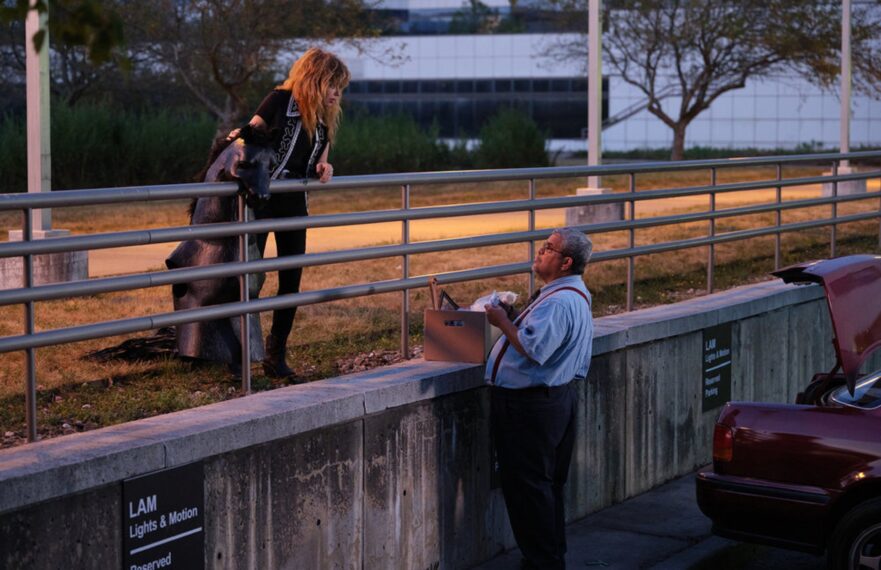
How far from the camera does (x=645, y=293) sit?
472 inches

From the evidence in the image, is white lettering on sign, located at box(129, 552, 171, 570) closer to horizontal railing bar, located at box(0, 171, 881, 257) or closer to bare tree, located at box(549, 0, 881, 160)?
horizontal railing bar, located at box(0, 171, 881, 257)

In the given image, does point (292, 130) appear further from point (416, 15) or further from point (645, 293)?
point (416, 15)

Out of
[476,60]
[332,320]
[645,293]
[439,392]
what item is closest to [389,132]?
[645,293]

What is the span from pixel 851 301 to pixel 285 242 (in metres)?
Result: 2.87

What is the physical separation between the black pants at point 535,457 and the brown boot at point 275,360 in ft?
3.93

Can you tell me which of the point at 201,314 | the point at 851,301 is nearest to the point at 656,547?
the point at 851,301

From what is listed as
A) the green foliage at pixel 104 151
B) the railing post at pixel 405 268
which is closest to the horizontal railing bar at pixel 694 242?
the railing post at pixel 405 268

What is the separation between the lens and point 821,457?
22.4 feet

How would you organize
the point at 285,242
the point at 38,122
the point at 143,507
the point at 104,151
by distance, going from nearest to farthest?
the point at 143,507 < the point at 285,242 < the point at 38,122 < the point at 104,151

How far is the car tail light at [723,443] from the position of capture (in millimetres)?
7168

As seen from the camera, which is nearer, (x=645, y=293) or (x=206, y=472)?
(x=206, y=472)

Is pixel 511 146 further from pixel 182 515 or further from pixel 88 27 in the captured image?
pixel 88 27

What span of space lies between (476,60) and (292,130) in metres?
57.7

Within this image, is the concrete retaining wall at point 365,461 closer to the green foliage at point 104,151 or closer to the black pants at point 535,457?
the black pants at point 535,457
